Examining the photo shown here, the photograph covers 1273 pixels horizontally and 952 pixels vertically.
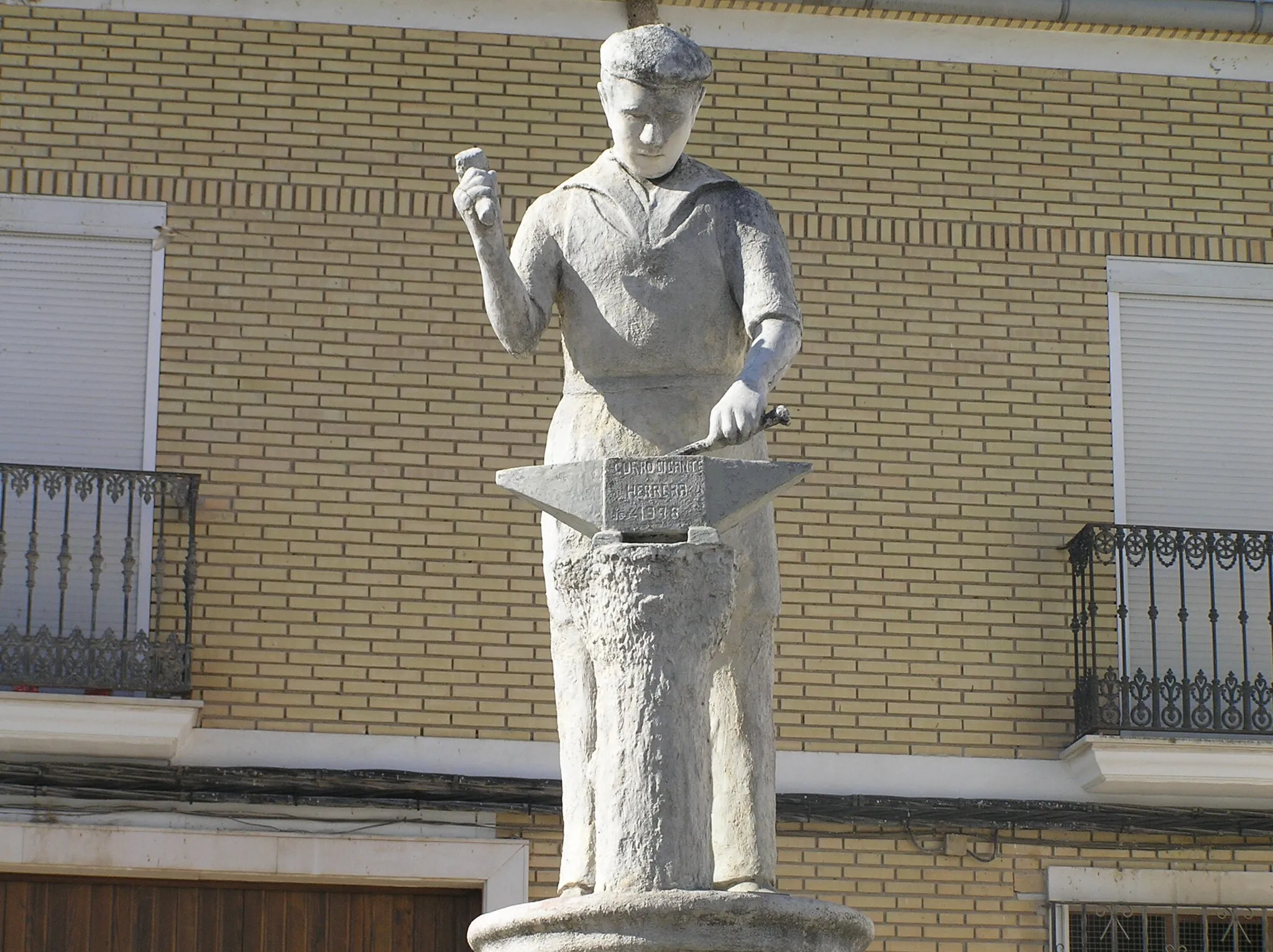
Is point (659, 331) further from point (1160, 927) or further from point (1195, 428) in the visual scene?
point (1195, 428)

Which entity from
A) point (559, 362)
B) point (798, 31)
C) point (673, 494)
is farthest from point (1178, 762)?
point (673, 494)

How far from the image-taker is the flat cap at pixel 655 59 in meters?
5.59

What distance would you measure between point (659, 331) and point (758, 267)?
271 millimetres

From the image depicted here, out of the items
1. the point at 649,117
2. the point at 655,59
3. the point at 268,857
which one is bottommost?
the point at 268,857

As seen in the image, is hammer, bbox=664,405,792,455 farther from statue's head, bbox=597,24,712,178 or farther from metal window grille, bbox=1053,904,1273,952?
metal window grille, bbox=1053,904,1273,952

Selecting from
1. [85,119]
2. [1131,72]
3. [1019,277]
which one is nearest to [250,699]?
[85,119]

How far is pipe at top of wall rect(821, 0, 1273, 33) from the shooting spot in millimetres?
11867

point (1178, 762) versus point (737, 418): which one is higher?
point (737, 418)

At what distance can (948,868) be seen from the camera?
36.7 ft

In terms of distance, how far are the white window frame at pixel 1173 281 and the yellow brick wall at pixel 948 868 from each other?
2.13 metres

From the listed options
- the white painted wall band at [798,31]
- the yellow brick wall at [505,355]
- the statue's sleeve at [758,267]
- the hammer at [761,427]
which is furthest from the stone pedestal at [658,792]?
the white painted wall band at [798,31]

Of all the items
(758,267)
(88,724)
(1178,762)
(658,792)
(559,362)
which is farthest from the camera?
(559,362)

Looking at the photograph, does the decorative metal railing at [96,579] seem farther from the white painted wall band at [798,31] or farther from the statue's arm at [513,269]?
the statue's arm at [513,269]

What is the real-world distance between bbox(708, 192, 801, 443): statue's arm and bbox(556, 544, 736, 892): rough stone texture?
364mm
